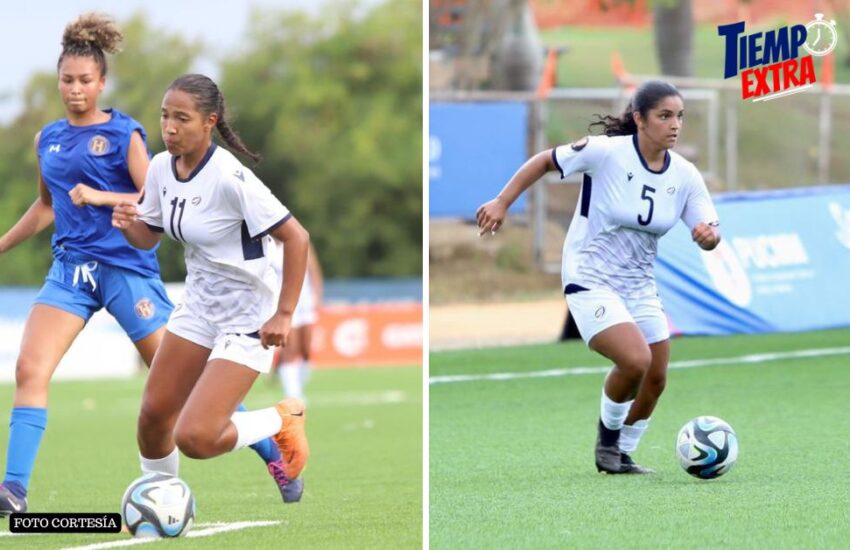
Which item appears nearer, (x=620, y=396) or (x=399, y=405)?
(x=620, y=396)

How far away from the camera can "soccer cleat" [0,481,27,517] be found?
843cm

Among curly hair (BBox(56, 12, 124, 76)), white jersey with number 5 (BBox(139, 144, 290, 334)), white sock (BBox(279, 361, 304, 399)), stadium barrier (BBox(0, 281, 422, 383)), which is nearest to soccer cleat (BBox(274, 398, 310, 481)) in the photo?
white jersey with number 5 (BBox(139, 144, 290, 334))

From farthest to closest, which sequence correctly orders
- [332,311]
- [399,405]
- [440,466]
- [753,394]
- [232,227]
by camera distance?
1. [332,311]
2. [399,405]
3. [753,394]
4. [440,466]
5. [232,227]

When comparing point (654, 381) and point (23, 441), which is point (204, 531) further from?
point (654, 381)

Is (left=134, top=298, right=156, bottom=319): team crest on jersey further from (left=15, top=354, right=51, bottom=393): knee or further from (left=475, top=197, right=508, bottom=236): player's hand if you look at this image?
(left=475, top=197, right=508, bottom=236): player's hand

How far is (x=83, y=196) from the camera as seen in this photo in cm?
834

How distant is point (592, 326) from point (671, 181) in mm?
891

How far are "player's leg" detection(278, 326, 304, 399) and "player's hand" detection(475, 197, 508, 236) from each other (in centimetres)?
904

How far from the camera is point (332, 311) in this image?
3022cm

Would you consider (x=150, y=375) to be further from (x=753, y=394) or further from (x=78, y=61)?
(x=753, y=394)

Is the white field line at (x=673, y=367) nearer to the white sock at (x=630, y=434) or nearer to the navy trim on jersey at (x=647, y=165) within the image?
the white sock at (x=630, y=434)

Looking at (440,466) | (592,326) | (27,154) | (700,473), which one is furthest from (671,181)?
(27,154)

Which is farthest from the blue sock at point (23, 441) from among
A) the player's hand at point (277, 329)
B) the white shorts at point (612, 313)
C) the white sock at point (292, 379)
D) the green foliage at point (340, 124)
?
the green foliage at point (340, 124)

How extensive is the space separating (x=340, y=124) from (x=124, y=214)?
46308 mm
